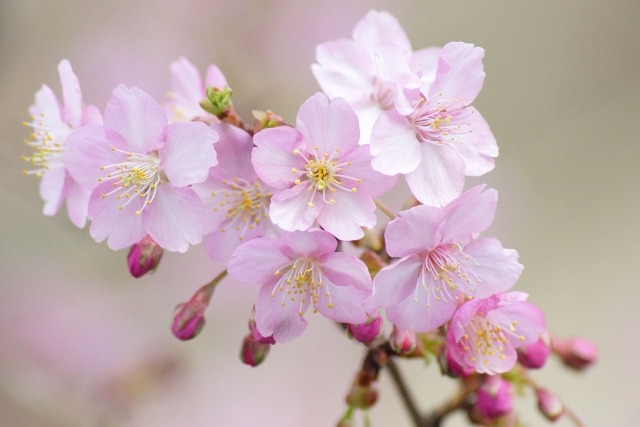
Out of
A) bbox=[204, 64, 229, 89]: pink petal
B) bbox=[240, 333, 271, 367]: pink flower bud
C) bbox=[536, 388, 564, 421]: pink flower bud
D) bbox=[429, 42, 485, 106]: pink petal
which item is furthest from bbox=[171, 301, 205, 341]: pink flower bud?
bbox=[536, 388, 564, 421]: pink flower bud

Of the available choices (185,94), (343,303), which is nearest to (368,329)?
(343,303)

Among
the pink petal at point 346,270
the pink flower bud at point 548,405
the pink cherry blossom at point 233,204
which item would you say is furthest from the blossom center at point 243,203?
the pink flower bud at point 548,405

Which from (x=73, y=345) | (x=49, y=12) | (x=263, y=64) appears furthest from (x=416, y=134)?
(x=49, y=12)

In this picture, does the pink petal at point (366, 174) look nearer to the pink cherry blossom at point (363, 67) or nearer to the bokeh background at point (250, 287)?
the pink cherry blossom at point (363, 67)

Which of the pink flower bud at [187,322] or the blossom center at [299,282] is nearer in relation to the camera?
the blossom center at [299,282]

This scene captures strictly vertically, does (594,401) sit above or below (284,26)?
below

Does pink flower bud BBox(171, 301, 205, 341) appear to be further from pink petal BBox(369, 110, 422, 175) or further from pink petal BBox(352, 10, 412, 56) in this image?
pink petal BBox(352, 10, 412, 56)

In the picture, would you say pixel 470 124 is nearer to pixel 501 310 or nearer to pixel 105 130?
pixel 501 310
